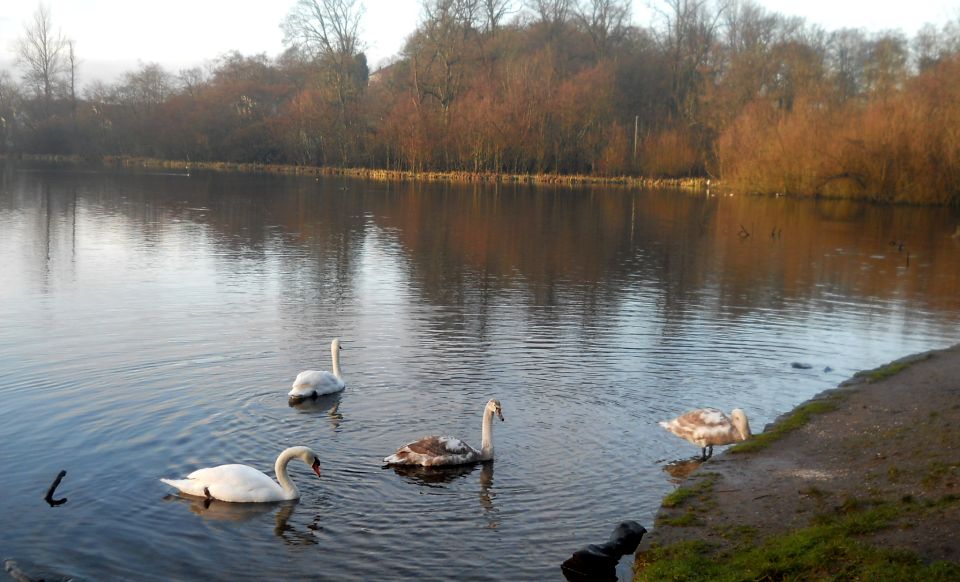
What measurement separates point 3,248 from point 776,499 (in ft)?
83.6

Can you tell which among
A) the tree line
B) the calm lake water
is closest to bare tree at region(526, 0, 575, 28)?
the tree line

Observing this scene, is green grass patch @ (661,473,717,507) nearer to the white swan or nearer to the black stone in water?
the black stone in water

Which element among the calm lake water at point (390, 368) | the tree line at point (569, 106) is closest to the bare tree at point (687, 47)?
the tree line at point (569, 106)

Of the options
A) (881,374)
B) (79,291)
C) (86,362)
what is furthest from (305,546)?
(79,291)

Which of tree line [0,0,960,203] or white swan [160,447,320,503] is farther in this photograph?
tree line [0,0,960,203]

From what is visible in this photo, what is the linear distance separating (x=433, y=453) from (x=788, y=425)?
15.1 feet

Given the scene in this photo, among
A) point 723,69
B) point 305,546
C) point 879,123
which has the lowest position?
point 305,546

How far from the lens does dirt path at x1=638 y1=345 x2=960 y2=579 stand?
24.1 ft

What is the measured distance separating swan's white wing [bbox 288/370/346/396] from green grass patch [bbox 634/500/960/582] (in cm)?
645

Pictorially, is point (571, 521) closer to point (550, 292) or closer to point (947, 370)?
point (947, 370)

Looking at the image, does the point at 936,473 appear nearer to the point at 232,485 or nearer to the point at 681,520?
the point at 681,520

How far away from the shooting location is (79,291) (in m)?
21.0

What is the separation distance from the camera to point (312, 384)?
13.0m

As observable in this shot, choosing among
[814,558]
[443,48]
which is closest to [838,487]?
[814,558]
